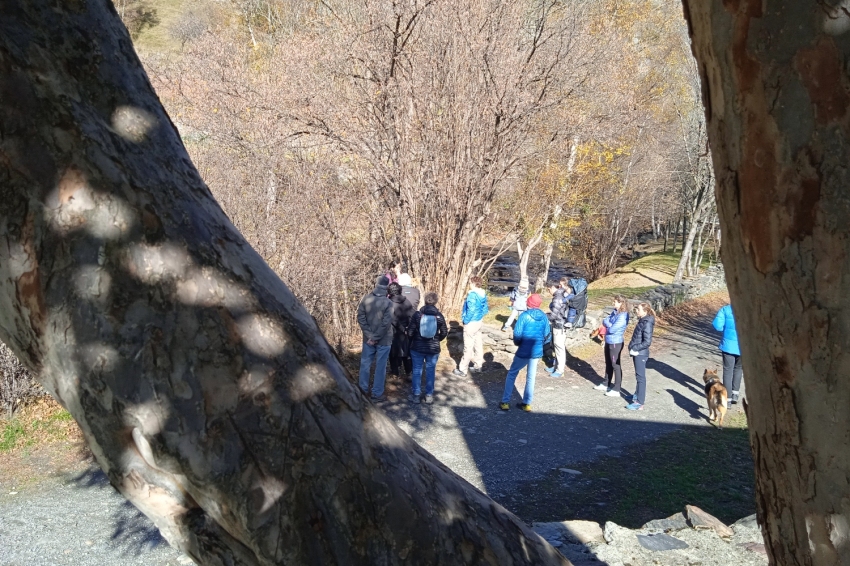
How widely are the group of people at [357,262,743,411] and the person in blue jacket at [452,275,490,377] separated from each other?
0.01 metres

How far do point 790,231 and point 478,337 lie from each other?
1051 centimetres

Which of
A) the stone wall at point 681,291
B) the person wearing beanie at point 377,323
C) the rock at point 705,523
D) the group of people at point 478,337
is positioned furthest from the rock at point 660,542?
the stone wall at point 681,291

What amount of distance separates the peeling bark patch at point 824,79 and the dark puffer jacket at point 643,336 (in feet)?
31.0

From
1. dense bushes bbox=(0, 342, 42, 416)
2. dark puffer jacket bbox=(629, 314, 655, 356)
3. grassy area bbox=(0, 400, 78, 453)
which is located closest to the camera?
grassy area bbox=(0, 400, 78, 453)

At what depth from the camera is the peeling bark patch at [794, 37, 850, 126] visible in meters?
1.10

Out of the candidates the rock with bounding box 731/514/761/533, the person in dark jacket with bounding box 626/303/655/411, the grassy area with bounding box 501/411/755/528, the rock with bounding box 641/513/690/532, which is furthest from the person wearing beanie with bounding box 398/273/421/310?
the rock with bounding box 731/514/761/533

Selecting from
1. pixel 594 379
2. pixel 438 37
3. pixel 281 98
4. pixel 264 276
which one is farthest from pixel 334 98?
pixel 264 276

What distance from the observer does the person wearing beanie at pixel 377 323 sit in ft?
30.0

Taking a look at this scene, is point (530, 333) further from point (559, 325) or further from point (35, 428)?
point (35, 428)

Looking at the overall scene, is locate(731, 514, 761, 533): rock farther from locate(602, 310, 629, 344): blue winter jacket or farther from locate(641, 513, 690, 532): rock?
locate(602, 310, 629, 344): blue winter jacket

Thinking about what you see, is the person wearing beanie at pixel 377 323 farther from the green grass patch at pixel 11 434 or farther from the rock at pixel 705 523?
the rock at pixel 705 523

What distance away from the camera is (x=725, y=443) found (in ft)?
30.2

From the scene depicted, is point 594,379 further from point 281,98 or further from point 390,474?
point 390,474

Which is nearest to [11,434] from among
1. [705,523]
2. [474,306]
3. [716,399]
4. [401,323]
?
[401,323]
